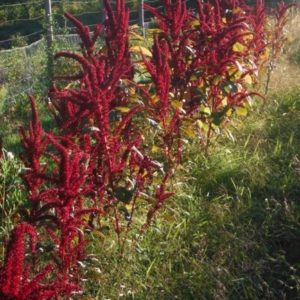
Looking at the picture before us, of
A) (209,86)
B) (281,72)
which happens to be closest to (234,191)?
(209,86)

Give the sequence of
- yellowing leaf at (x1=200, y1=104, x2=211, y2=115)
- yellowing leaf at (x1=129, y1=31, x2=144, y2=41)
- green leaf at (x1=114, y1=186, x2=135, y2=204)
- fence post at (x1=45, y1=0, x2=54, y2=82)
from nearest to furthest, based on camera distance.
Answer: green leaf at (x1=114, y1=186, x2=135, y2=204), yellowing leaf at (x1=129, y1=31, x2=144, y2=41), yellowing leaf at (x1=200, y1=104, x2=211, y2=115), fence post at (x1=45, y1=0, x2=54, y2=82)

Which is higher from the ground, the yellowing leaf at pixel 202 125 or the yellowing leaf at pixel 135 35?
the yellowing leaf at pixel 135 35

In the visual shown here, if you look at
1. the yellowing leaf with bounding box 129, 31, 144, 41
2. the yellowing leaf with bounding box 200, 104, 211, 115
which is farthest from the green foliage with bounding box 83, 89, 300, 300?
the yellowing leaf with bounding box 129, 31, 144, 41

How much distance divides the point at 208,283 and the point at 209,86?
1.59 metres

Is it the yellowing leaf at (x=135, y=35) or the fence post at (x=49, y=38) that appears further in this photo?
the fence post at (x=49, y=38)

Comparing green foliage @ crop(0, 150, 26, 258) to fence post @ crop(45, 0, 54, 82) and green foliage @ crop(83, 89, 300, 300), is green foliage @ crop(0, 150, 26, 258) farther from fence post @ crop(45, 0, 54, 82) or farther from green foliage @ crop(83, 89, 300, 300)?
fence post @ crop(45, 0, 54, 82)

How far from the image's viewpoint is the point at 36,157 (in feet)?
7.40

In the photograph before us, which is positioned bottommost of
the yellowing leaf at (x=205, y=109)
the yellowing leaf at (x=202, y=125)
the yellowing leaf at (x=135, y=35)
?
the yellowing leaf at (x=202, y=125)

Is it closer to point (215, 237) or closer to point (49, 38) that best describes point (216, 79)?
point (215, 237)

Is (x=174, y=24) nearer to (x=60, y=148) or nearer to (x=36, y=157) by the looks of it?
(x=36, y=157)

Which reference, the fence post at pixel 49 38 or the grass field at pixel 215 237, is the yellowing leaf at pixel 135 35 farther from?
the fence post at pixel 49 38

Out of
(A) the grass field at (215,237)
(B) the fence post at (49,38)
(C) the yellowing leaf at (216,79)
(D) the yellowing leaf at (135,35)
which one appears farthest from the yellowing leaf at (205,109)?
(B) the fence post at (49,38)

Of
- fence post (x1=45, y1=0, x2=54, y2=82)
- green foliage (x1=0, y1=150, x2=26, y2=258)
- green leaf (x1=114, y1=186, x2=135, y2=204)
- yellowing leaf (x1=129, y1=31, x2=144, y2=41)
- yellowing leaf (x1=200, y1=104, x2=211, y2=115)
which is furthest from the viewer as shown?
fence post (x1=45, y1=0, x2=54, y2=82)

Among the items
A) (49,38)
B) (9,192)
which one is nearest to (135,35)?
(9,192)
